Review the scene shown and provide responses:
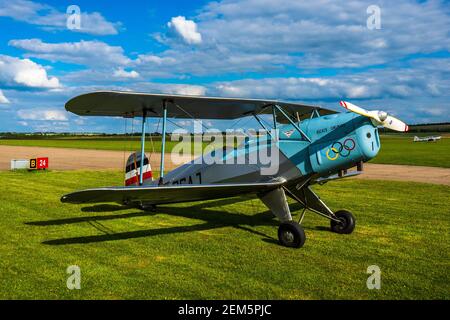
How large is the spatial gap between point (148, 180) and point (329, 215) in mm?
4748

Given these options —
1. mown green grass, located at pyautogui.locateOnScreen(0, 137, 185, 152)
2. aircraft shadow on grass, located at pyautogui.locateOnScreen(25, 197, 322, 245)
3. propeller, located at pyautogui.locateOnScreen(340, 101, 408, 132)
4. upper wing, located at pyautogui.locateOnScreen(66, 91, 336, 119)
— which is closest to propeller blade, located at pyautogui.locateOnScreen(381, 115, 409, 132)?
propeller, located at pyautogui.locateOnScreen(340, 101, 408, 132)

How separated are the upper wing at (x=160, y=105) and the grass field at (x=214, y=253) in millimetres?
2576

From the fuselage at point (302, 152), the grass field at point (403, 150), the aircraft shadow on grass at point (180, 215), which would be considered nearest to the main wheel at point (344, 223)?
the fuselage at point (302, 152)

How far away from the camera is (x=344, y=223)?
27.4 ft

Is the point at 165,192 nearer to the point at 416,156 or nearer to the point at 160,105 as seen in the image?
the point at 160,105

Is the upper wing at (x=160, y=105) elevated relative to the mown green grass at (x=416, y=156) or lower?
elevated

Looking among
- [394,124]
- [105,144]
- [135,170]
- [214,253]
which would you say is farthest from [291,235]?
[105,144]

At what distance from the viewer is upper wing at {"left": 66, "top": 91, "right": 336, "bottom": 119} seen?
7164mm

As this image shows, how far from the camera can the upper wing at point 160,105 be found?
23.5 feet

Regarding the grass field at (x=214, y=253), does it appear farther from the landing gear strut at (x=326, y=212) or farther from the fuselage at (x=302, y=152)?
the fuselage at (x=302, y=152)

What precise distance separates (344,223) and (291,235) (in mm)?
1702

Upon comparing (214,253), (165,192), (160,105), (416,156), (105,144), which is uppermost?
(105,144)

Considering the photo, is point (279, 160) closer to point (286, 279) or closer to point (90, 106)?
point (286, 279)

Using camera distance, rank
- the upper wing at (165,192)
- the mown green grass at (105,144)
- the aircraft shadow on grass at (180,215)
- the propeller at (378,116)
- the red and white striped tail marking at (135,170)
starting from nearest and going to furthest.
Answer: the upper wing at (165,192)
the propeller at (378,116)
the aircraft shadow on grass at (180,215)
the red and white striped tail marking at (135,170)
the mown green grass at (105,144)
